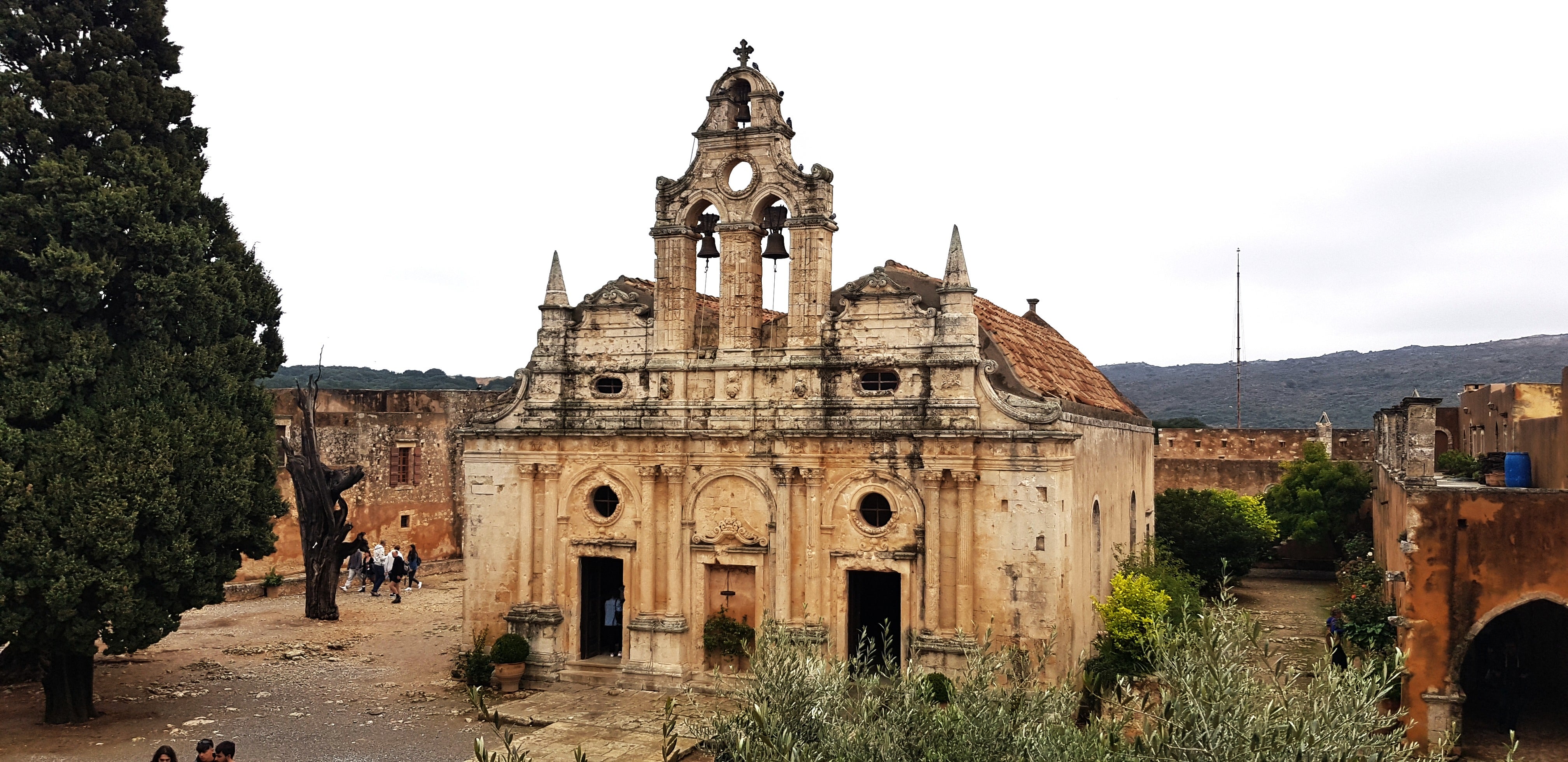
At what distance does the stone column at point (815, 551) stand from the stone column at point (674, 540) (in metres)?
2.32

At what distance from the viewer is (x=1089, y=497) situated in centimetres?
1875

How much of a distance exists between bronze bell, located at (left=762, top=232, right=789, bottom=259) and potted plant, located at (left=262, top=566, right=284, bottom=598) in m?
19.3

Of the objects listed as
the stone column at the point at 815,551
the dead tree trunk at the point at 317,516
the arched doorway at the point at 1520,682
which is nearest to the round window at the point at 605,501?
the stone column at the point at 815,551

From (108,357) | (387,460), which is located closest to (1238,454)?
(387,460)

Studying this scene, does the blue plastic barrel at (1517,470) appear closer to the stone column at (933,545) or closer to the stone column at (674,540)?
the stone column at (933,545)

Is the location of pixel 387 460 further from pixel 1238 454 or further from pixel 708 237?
pixel 1238 454

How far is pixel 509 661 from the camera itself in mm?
18766

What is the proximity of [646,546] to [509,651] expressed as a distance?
10.2 feet

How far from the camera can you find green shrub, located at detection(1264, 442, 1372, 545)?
33250mm

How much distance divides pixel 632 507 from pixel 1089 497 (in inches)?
330

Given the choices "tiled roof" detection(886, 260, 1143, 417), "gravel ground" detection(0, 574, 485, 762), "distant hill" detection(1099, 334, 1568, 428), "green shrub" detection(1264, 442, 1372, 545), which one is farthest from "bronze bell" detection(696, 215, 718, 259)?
"distant hill" detection(1099, 334, 1568, 428)

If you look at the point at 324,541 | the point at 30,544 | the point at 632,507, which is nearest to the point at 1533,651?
the point at 632,507

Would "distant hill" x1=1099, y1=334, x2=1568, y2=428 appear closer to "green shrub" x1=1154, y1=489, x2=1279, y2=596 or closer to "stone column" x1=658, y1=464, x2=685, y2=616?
"green shrub" x1=1154, y1=489, x2=1279, y2=596

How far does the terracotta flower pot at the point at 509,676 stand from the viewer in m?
18.8
